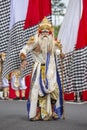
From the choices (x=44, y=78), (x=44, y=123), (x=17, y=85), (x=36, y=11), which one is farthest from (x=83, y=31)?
(x=17, y=85)

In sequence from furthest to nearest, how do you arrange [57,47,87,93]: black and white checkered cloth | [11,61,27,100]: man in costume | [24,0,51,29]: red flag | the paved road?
[11,61,27,100]: man in costume
[24,0,51,29]: red flag
[57,47,87,93]: black and white checkered cloth
the paved road

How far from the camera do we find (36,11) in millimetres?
Answer: 13008

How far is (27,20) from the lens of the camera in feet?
42.1

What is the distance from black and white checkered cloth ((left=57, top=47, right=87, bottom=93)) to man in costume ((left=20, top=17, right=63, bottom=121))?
0.58 metres

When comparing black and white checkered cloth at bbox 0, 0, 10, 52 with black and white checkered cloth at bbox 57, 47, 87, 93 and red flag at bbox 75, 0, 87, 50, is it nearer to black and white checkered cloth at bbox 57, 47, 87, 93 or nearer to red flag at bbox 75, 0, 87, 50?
black and white checkered cloth at bbox 57, 47, 87, 93

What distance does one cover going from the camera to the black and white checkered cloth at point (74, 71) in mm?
11977

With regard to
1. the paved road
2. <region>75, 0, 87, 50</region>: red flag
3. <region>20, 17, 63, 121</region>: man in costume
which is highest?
<region>75, 0, 87, 50</region>: red flag

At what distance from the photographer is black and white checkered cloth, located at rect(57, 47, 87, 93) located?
39.3ft

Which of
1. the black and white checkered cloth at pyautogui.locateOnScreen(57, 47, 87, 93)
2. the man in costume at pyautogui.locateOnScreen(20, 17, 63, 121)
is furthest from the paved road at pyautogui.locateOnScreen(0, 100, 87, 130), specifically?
the black and white checkered cloth at pyautogui.locateOnScreen(57, 47, 87, 93)

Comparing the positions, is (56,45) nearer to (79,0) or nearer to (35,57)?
(35,57)

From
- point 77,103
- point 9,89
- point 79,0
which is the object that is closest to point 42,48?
point 79,0

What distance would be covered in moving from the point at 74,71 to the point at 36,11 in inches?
68.9

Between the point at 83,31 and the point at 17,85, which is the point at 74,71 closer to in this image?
the point at 83,31

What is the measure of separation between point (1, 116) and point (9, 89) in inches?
333
